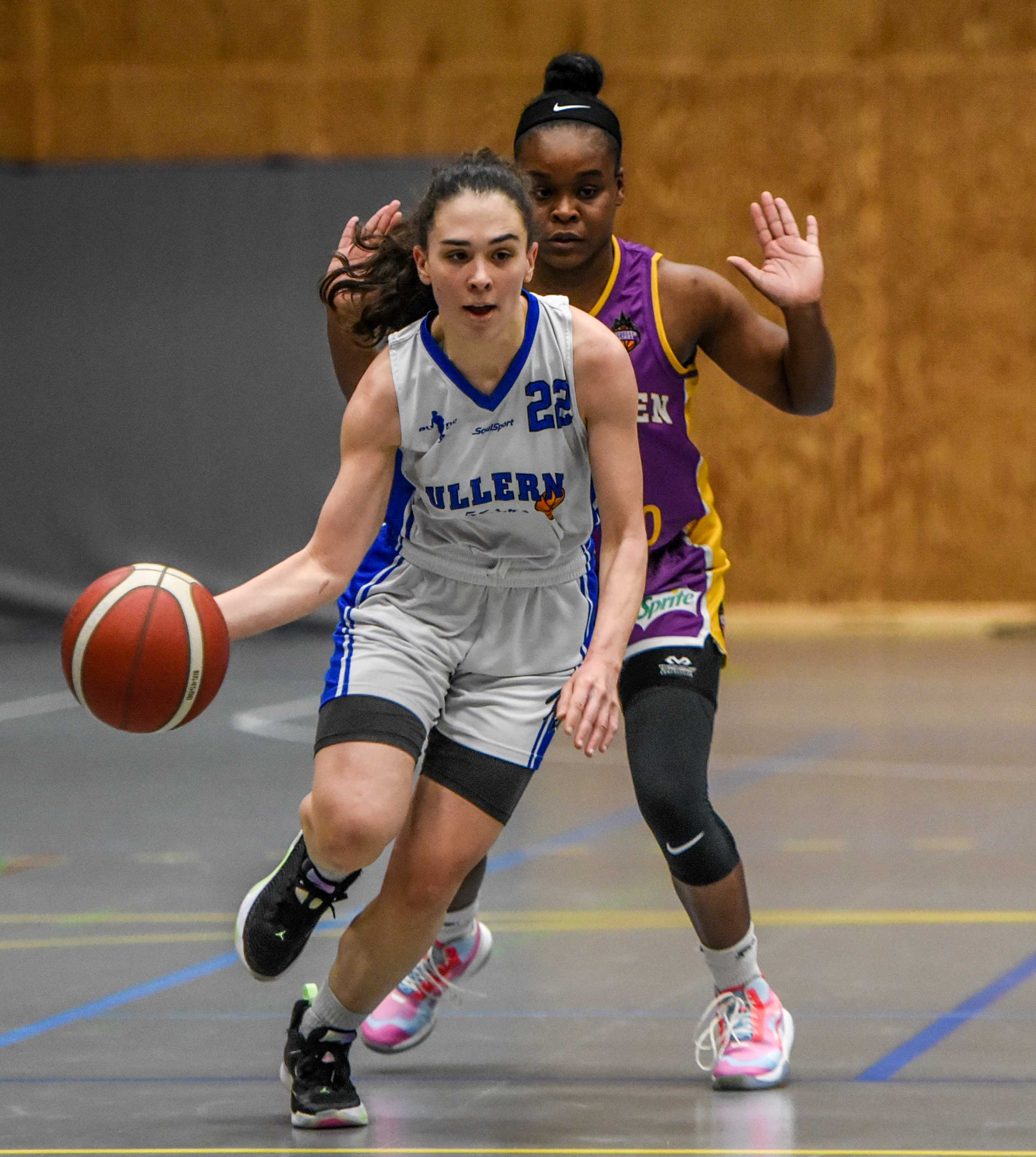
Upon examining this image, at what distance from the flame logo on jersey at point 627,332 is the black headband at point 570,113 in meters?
0.31

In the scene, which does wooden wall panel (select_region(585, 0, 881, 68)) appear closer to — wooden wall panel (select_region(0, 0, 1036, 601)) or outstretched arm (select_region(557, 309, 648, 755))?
wooden wall panel (select_region(0, 0, 1036, 601))

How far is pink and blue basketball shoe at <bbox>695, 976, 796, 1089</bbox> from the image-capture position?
3.21 meters

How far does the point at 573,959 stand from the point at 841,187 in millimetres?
8220

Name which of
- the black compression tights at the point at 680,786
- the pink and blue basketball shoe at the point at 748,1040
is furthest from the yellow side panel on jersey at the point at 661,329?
the pink and blue basketball shoe at the point at 748,1040

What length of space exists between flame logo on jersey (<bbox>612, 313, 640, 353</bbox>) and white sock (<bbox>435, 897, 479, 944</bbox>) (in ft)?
3.64

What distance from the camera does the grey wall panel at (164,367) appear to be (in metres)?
11.8

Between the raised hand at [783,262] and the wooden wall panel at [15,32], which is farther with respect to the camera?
the wooden wall panel at [15,32]

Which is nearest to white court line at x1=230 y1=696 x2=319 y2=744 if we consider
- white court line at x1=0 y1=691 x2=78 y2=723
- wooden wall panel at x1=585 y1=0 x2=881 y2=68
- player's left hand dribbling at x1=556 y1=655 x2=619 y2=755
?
white court line at x1=0 y1=691 x2=78 y2=723

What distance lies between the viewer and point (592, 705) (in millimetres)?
2889

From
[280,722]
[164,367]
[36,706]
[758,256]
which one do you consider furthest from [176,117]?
[280,722]

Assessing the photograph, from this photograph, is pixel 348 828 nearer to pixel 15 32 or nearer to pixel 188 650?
pixel 188 650

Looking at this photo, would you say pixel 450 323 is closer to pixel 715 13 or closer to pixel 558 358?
pixel 558 358

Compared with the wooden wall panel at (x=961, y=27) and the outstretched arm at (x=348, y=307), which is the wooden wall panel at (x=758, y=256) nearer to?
the wooden wall panel at (x=961, y=27)

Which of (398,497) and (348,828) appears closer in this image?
(348,828)
